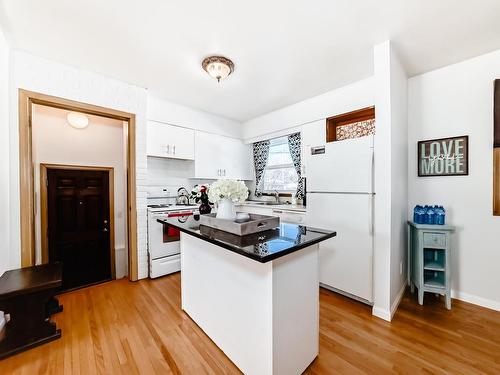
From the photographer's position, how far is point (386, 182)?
1.99m

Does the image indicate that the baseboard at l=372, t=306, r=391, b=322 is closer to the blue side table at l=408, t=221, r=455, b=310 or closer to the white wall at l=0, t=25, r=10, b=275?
the blue side table at l=408, t=221, r=455, b=310

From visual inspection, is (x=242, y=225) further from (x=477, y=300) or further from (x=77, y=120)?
(x=77, y=120)

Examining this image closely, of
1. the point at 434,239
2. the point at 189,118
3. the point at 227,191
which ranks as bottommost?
the point at 434,239

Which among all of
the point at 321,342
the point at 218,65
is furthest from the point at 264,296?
the point at 218,65

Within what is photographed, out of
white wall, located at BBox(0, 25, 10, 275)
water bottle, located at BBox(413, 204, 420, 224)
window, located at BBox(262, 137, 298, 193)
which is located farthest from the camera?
window, located at BBox(262, 137, 298, 193)

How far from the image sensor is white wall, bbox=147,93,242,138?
3.18m

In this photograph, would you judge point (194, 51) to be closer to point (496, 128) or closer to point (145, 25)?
point (145, 25)

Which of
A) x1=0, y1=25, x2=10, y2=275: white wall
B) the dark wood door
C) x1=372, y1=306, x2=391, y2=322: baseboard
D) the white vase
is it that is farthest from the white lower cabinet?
x1=372, y1=306, x2=391, y2=322: baseboard

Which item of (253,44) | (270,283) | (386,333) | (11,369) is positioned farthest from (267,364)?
(253,44)

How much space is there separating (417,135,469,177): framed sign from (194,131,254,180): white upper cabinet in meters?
2.83

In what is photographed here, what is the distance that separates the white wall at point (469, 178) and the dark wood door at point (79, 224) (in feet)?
15.2

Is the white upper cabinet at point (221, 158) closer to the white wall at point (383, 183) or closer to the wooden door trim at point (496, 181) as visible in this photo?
the white wall at point (383, 183)

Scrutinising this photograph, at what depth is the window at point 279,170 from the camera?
12.8 feet

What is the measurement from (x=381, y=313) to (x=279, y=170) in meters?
2.66
